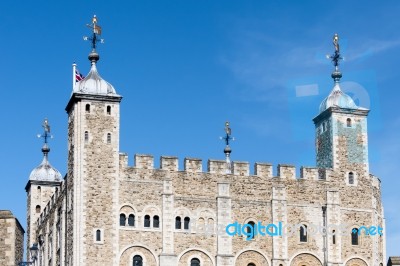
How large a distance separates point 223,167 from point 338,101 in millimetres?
9222

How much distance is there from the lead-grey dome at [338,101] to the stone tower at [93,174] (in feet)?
45.6

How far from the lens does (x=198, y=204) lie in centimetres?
7494

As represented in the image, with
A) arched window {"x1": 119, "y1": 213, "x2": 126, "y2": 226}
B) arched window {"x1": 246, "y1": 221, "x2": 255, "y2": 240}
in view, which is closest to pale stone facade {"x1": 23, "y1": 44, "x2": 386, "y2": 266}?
arched window {"x1": 119, "y1": 213, "x2": 126, "y2": 226}

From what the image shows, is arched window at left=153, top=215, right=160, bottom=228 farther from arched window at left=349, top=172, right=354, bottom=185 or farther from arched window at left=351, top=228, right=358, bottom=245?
arched window at left=349, top=172, right=354, bottom=185

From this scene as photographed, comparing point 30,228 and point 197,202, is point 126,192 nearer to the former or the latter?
point 197,202

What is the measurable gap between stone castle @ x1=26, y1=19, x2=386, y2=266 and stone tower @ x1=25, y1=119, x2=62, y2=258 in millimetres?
8970

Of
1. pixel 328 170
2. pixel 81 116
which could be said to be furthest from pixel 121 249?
pixel 328 170

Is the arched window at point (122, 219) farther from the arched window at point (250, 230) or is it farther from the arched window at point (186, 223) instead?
the arched window at point (250, 230)

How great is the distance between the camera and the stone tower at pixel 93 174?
7219 centimetres

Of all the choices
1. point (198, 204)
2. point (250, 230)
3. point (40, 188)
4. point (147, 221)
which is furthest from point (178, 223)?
point (40, 188)

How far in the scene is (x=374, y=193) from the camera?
78.9 meters

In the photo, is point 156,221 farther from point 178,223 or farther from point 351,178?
point 351,178

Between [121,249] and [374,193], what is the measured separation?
17000 mm

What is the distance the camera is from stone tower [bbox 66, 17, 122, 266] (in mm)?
72188
